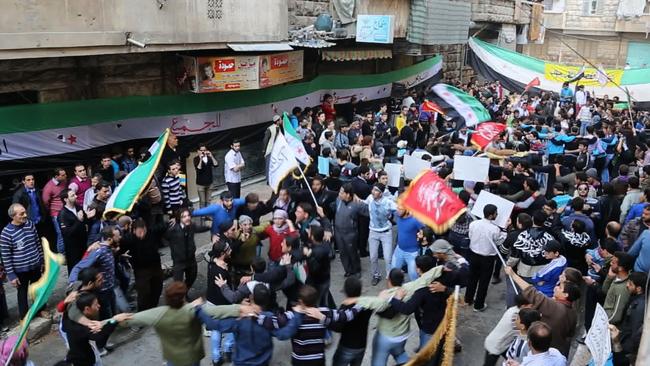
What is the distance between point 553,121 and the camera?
14922 millimetres

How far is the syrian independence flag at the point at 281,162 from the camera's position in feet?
27.6

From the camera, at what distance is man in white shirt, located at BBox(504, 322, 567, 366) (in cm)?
457

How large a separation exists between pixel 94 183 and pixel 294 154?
2773 millimetres

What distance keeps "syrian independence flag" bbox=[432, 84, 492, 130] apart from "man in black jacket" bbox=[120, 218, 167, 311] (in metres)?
6.93

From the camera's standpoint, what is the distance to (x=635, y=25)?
34.5 m

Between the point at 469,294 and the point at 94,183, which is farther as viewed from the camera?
the point at 94,183

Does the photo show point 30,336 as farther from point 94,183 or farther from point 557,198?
point 557,198

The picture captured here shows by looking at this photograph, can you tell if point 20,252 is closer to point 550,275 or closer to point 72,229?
point 72,229

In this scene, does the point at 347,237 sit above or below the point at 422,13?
below

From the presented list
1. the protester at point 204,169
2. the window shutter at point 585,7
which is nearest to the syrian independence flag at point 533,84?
the protester at point 204,169

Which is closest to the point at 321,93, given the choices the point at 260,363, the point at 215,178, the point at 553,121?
the point at 215,178

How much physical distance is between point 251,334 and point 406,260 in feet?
9.83

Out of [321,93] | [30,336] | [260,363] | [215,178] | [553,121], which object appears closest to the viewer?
[260,363]

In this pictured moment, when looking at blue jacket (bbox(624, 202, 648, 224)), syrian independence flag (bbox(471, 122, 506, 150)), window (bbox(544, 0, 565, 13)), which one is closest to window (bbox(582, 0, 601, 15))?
window (bbox(544, 0, 565, 13))
